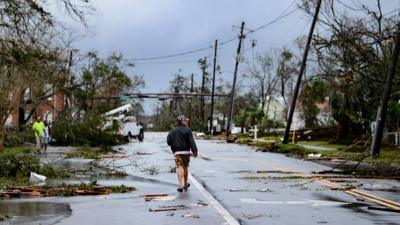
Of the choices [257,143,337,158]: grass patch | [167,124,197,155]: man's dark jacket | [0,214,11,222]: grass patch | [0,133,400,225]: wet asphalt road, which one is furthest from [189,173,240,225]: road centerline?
[257,143,337,158]: grass patch

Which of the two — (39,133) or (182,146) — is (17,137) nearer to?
(39,133)

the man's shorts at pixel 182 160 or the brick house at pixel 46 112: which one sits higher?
the brick house at pixel 46 112

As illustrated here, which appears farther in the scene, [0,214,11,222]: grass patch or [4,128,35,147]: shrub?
[4,128,35,147]: shrub

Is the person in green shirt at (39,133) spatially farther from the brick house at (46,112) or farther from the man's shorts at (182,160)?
the man's shorts at (182,160)

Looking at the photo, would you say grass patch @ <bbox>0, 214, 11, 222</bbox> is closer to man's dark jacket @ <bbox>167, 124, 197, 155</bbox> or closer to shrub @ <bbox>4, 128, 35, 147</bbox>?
man's dark jacket @ <bbox>167, 124, 197, 155</bbox>

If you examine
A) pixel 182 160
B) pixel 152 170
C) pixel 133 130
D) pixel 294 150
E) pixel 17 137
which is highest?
pixel 133 130

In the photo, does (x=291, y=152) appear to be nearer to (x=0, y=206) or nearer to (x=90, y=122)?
(x=90, y=122)

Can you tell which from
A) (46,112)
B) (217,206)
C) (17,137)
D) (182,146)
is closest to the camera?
(217,206)

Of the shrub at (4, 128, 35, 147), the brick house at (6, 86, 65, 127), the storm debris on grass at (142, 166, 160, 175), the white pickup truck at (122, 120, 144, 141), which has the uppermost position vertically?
the brick house at (6, 86, 65, 127)

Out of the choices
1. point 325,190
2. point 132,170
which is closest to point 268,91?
point 132,170

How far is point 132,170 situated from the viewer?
23.1 meters

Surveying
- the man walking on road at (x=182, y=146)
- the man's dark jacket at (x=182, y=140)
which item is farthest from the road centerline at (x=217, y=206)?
the man's dark jacket at (x=182, y=140)

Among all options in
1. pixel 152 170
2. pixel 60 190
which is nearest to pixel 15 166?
pixel 152 170

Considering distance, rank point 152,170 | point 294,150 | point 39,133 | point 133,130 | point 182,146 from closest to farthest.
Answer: point 182,146 < point 152,170 < point 39,133 < point 294,150 < point 133,130
